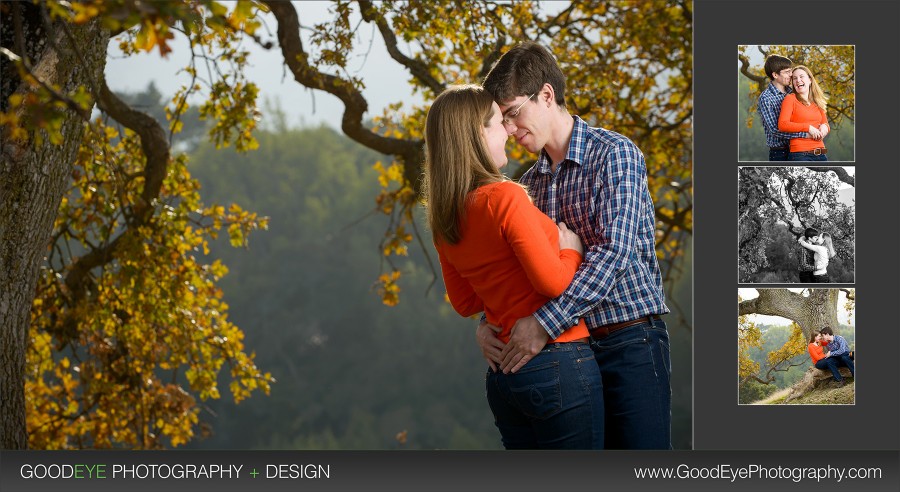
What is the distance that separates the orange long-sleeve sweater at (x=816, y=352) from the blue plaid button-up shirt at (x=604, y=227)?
89 centimetres

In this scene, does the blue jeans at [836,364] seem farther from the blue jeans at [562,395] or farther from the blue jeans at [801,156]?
the blue jeans at [562,395]

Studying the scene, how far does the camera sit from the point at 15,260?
3.41 m

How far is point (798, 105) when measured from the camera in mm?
3119

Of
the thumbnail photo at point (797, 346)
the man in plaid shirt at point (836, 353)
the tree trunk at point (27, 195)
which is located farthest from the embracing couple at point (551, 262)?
the tree trunk at point (27, 195)

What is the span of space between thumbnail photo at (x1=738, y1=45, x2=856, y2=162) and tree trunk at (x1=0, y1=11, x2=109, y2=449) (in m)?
2.08

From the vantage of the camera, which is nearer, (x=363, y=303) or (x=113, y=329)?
(x=113, y=329)

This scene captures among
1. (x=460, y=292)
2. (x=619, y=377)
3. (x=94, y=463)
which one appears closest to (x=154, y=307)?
(x=94, y=463)

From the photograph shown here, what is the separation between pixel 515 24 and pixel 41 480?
3.46 meters

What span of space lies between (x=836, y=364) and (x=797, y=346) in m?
0.12

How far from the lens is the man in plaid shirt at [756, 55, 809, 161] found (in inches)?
122

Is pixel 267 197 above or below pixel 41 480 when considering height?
above

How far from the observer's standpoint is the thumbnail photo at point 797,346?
3.09 m

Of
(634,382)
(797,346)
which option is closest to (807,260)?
(797,346)

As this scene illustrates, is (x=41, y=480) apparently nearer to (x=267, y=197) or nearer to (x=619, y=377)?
(x=619, y=377)
